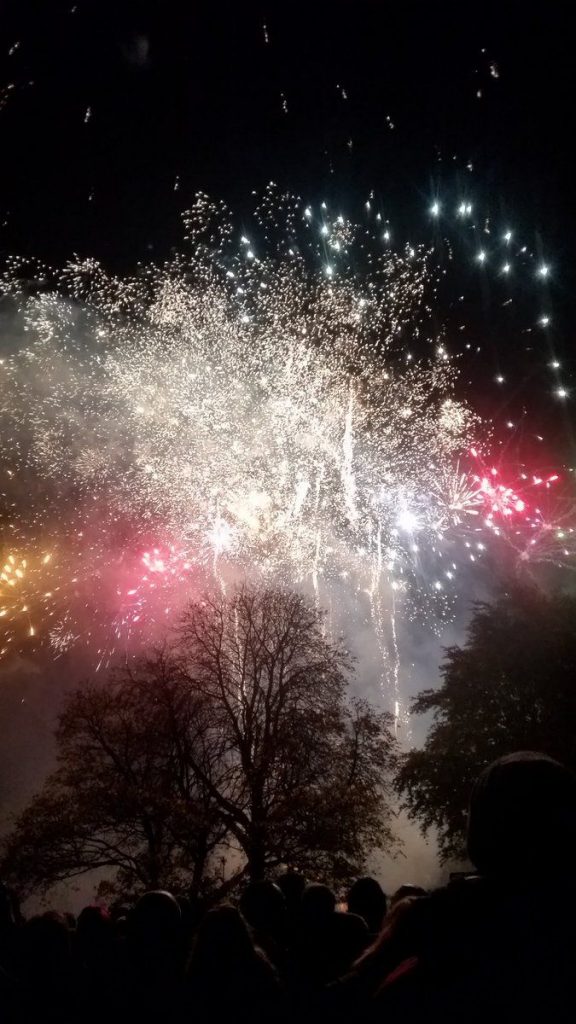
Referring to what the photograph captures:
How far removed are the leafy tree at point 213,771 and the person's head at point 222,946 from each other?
1132cm

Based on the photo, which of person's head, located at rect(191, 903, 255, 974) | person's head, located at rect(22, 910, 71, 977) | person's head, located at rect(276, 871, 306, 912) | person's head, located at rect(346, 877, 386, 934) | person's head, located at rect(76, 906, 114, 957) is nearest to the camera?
person's head, located at rect(191, 903, 255, 974)

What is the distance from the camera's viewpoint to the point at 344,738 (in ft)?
46.5

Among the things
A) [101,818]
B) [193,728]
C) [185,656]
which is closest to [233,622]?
[185,656]

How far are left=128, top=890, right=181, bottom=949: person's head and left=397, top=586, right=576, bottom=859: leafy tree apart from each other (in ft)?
50.5

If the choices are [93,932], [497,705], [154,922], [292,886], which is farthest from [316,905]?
[497,705]

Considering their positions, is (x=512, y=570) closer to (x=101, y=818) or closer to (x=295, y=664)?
(x=295, y=664)

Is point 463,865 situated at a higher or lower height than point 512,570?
lower

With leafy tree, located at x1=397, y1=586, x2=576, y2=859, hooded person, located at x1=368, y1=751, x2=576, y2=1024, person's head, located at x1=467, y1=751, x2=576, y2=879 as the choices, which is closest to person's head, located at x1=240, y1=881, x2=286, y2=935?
hooded person, located at x1=368, y1=751, x2=576, y2=1024

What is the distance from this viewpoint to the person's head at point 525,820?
1757 mm

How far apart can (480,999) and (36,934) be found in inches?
110

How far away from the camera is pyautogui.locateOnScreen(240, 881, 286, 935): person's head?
13.4 feet

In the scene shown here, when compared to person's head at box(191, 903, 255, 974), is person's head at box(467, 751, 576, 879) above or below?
above

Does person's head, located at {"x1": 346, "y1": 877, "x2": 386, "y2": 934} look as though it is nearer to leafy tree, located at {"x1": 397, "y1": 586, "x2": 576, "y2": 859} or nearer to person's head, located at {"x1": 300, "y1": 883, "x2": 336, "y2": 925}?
person's head, located at {"x1": 300, "y1": 883, "x2": 336, "y2": 925}

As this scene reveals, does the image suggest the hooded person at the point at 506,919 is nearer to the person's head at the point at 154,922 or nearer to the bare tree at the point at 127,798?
the person's head at the point at 154,922
